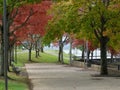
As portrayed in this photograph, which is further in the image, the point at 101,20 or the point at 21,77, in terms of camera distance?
the point at 101,20

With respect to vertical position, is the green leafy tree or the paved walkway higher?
the green leafy tree

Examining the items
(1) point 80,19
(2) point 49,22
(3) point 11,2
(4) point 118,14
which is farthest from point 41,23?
(3) point 11,2

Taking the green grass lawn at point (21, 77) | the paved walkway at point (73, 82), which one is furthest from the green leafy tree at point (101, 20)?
the green grass lawn at point (21, 77)

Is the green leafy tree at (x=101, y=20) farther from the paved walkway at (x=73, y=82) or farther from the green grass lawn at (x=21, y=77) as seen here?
the green grass lawn at (x=21, y=77)

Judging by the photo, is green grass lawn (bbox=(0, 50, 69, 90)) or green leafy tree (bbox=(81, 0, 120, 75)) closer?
green grass lawn (bbox=(0, 50, 69, 90))

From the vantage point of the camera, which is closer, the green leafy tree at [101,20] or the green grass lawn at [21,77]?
the green grass lawn at [21,77]

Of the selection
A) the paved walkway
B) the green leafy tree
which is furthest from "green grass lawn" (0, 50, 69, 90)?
the green leafy tree

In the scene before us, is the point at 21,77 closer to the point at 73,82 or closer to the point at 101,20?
the point at 73,82

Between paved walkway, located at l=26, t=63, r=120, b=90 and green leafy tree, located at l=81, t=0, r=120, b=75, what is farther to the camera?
green leafy tree, located at l=81, t=0, r=120, b=75

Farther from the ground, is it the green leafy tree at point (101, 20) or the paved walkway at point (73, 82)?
the green leafy tree at point (101, 20)

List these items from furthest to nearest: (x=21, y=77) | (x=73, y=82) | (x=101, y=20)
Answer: (x=101, y=20), (x=21, y=77), (x=73, y=82)

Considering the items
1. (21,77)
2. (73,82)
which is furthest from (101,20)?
(73,82)

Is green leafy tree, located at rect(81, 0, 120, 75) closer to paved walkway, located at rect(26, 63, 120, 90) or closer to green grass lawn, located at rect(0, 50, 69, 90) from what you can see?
paved walkway, located at rect(26, 63, 120, 90)

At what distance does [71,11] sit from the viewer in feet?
108
